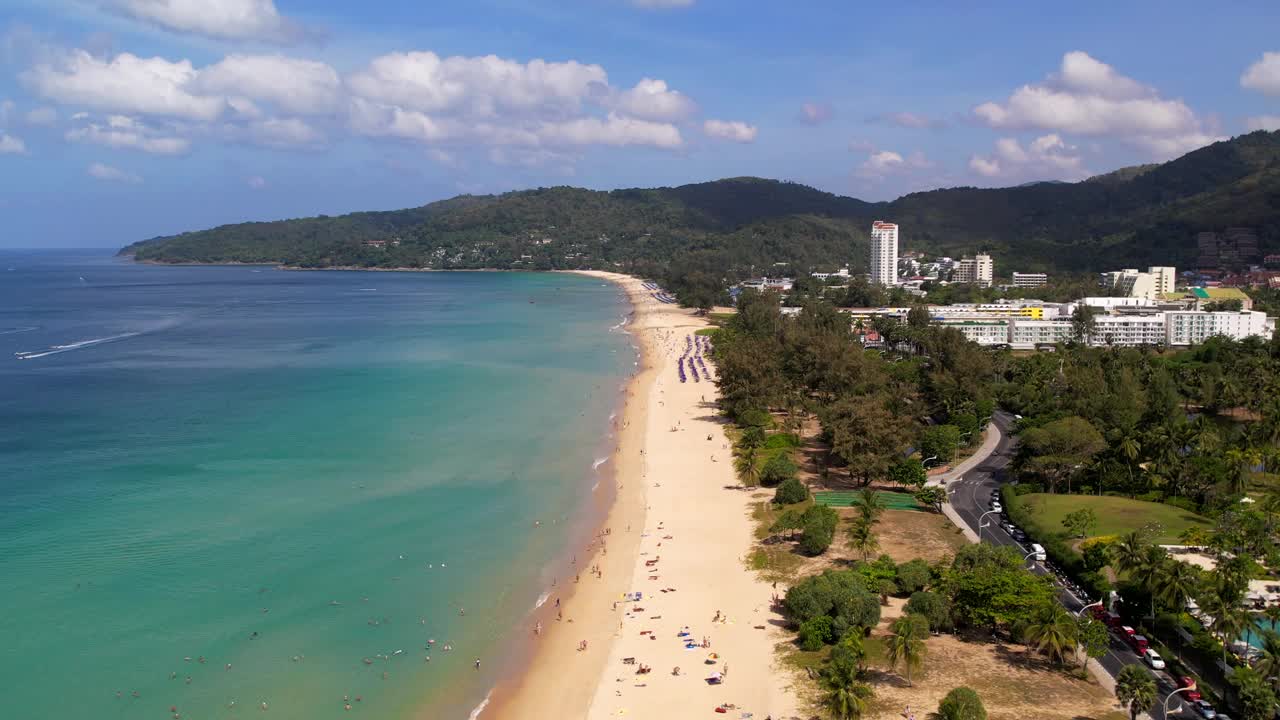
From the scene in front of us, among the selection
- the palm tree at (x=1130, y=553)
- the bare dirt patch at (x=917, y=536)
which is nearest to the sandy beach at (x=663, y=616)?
the bare dirt patch at (x=917, y=536)

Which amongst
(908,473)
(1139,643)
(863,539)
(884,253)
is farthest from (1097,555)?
(884,253)

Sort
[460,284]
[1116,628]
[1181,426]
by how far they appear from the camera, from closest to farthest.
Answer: [1116,628]
[1181,426]
[460,284]

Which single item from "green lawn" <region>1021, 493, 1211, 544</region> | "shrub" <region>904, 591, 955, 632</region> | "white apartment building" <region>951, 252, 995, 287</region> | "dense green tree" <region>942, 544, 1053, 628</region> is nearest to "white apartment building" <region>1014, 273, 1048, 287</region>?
"white apartment building" <region>951, 252, 995, 287</region>

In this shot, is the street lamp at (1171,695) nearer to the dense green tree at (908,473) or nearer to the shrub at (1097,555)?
the shrub at (1097,555)

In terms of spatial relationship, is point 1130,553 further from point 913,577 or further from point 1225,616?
point 913,577

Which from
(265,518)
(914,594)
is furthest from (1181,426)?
(265,518)

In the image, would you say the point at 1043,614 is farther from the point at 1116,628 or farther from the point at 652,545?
the point at 652,545
